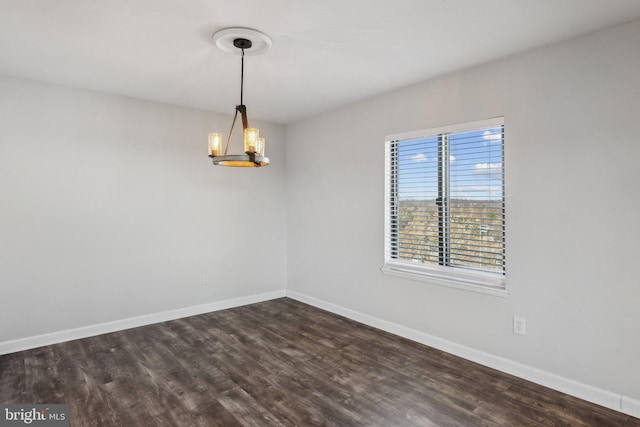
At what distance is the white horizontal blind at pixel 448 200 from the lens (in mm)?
3047

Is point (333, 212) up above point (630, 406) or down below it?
above

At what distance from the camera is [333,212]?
4.53 m

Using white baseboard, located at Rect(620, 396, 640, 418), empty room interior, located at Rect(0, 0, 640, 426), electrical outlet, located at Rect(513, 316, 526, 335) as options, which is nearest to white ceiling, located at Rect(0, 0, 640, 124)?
empty room interior, located at Rect(0, 0, 640, 426)

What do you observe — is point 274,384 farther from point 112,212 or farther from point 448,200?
point 112,212

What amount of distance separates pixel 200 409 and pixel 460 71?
11.2 feet

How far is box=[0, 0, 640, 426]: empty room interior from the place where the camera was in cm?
235

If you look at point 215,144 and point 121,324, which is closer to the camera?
point 215,144

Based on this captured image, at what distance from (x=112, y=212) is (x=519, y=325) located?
4081 mm

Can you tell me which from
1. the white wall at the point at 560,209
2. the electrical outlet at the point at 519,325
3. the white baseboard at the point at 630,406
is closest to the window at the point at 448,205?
the white wall at the point at 560,209

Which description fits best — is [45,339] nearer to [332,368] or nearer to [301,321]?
[301,321]

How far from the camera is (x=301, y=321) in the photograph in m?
4.18

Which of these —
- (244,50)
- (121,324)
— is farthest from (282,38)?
(121,324)

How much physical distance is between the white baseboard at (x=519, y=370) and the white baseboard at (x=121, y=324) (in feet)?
5.27

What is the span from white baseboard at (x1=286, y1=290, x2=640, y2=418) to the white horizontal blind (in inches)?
28.1
